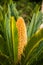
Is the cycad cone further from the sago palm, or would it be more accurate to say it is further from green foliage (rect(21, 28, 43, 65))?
green foliage (rect(21, 28, 43, 65))

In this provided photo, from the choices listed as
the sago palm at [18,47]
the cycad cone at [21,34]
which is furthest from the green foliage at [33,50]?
the cycad cone at [21,34]

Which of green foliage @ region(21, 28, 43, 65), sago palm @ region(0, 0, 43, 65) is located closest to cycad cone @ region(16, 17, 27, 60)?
sago palm @ region(0, 0, 43, 65)

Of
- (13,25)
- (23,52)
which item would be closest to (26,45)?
(23,52)

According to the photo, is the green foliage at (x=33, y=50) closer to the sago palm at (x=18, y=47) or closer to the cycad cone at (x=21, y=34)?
the sago palm at (x=18, y=47)

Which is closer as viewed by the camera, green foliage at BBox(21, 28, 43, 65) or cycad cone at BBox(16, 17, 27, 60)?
green foliage at BBox(21, 28, 43, 65)

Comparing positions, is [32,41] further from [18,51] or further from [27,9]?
[27,9]

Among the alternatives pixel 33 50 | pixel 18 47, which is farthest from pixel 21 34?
pixel 33 50

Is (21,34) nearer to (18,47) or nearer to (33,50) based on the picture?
(18,47)

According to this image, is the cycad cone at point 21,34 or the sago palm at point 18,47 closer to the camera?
the sago palm at point 18,47

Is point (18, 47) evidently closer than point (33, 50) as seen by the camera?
No

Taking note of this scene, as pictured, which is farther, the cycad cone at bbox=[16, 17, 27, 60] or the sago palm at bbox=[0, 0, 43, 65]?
the cycad cone at bbox=[16, 17, 27, 60]

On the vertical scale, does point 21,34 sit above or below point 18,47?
above
